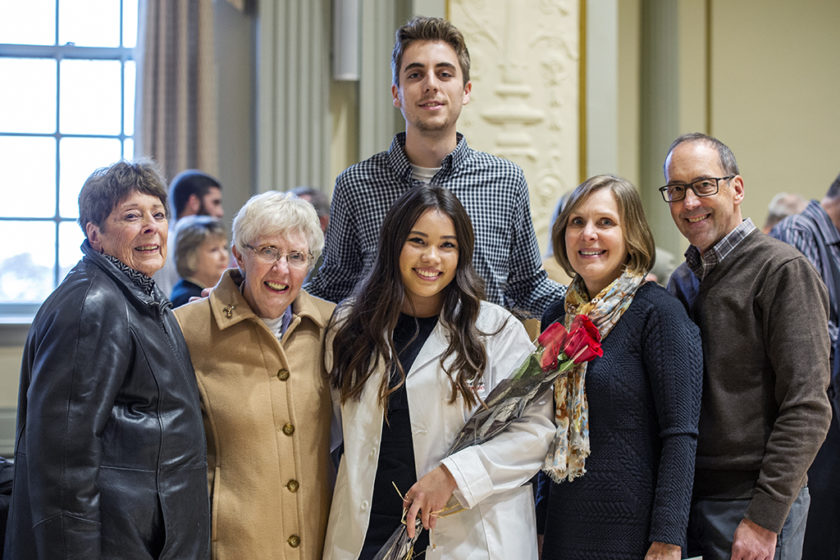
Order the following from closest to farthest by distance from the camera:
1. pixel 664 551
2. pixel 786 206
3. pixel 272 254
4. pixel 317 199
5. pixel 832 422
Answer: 1. pixel 664 551
2. pixel 272 254
3. pixel 832 422
4. pixel 317 199
5. pixel 786 206

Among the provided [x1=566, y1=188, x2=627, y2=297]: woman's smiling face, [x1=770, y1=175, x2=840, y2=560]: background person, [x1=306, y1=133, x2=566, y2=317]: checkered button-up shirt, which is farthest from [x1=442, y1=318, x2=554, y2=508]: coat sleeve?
[x1=770, y1=175, x2=840, y2=560]: background person

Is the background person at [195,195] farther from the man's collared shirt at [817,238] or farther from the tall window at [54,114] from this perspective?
the man's collared shirt at [817,238]

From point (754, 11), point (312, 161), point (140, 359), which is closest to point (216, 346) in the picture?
point (140, 359)

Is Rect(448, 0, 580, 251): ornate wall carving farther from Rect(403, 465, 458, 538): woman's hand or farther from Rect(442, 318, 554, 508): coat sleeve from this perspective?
Rect(403, 465, 458, 538): woman's hand

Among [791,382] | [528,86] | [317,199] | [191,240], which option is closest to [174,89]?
[317,199]

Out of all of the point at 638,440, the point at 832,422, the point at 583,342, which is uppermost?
the point at 583,342

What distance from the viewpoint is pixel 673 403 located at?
1921mm

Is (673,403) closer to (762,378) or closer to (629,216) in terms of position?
(762,378)

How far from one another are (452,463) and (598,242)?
0.64 metres

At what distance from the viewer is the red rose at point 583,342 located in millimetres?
1891

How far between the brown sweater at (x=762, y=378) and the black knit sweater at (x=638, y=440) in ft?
0.33

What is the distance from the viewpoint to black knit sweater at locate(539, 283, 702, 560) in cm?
190

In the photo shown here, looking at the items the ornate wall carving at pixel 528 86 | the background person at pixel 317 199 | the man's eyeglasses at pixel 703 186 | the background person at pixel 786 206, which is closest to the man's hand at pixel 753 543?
the man's eyeglasses at pixel 703 186

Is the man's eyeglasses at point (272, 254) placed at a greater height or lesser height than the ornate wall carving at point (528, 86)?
lesser
